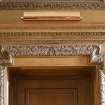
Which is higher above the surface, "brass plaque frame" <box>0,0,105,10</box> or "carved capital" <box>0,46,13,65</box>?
"brass plaque frame" <box>0,0,105,10</box>

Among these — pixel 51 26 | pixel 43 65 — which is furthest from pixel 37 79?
pixel 51 26

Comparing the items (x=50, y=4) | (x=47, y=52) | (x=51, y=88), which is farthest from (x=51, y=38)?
(x=51, y=88)

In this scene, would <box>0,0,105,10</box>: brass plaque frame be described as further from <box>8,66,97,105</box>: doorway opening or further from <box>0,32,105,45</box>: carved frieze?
<box>8,66,97,105</box>: doorway opening

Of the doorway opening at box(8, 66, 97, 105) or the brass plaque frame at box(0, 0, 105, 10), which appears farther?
the doorway opening at box(8, 66, 97, 105)

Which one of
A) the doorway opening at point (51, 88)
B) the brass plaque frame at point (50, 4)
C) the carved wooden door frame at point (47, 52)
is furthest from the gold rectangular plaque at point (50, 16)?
the doorway opening at point (51, 88)

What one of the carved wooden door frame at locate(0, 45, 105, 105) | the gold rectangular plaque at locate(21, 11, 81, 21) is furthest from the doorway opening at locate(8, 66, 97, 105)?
the gold rectangular plaque at locate(21, 11, 81, 21)

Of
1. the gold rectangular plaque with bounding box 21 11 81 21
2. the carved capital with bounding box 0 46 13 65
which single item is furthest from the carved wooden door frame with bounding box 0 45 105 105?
the gold rectangular plaque with bounding box 21 11 81 21

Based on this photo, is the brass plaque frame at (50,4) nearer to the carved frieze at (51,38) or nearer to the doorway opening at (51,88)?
the carved frieze at (51,38)

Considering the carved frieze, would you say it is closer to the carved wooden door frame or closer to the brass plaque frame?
the carved wooden door frame

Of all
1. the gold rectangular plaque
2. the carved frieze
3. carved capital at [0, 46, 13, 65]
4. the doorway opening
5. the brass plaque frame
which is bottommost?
the doorway opening

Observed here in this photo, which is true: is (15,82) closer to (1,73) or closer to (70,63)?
(1,73)

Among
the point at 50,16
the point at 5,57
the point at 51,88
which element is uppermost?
the point at 50,16

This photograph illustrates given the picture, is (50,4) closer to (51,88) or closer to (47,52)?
(47,52)

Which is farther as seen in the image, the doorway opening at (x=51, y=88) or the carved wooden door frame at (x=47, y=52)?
the doorway opening at (x=51, y=88)
